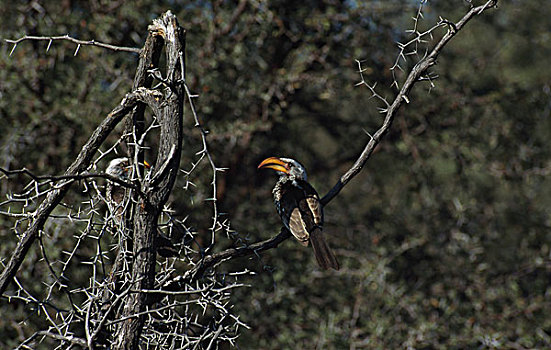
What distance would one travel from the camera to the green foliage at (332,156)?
5.85m

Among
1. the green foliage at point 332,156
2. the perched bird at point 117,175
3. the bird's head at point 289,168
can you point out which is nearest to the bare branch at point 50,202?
the perched bird at point 117,175

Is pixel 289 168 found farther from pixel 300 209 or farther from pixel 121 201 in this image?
pixel 121 201

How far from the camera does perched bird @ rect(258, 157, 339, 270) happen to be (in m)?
3.41

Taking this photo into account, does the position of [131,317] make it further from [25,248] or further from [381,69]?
[381,69]

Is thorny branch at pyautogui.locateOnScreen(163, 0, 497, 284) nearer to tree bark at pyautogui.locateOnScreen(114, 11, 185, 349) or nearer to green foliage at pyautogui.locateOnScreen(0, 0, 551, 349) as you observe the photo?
tree bark at pyautogui.locateOnScreen(114, 11, 185, 349)

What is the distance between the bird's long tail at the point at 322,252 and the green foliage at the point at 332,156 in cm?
197

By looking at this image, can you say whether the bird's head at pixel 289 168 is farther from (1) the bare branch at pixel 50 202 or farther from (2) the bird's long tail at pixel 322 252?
(1) the bare branch at pixel 50 202

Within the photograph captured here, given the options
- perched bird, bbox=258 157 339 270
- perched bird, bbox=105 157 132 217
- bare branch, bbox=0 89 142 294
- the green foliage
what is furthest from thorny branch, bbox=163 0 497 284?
the green foliage

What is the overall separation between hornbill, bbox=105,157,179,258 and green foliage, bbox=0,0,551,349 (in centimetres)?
223

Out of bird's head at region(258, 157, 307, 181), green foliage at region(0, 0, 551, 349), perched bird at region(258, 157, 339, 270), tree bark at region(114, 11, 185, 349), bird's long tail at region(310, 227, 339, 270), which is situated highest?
green foliage at region(0, 0, 551, 349)

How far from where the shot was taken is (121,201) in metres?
2.74

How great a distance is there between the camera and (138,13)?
5.99 meters

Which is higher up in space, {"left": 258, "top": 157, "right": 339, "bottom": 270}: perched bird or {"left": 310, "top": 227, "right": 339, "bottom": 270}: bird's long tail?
{"left": 258, "top": 157, "right": 339, "bottom": 270}: perched bird

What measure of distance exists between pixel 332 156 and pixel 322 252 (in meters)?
4.26
